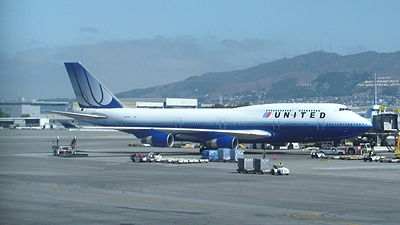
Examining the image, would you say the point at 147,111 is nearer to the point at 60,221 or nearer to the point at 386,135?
the point at 386,135

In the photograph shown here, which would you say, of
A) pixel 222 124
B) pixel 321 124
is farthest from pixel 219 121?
pixel 321 124

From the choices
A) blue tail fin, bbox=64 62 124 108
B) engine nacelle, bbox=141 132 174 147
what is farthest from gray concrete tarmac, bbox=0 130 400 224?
blue tail fin, bbox=64 62 124 108

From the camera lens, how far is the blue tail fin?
8206 cm

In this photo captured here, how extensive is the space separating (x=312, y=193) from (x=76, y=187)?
12.2 metres

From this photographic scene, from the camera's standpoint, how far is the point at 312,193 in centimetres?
3669

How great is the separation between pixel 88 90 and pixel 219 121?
15.8 m

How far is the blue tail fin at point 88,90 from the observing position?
82.1 meters

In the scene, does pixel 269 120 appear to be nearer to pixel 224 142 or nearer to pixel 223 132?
pixel 223 132

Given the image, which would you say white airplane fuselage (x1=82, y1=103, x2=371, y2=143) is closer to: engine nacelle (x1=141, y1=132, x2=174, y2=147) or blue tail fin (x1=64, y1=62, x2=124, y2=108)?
blue tail fin (x1=64, y1=62, x2=124, y2=108)

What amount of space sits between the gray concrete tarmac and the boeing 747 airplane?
52.4 feet

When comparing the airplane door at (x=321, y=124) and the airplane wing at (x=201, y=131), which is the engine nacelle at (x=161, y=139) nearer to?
the airplane wing at (x=201, y=131)

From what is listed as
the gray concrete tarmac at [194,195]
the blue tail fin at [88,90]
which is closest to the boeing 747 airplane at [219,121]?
the blue tail fin at [88,90]

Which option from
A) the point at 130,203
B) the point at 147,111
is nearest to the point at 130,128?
the point at 147,111

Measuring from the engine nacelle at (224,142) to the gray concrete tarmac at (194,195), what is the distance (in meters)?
16.9
